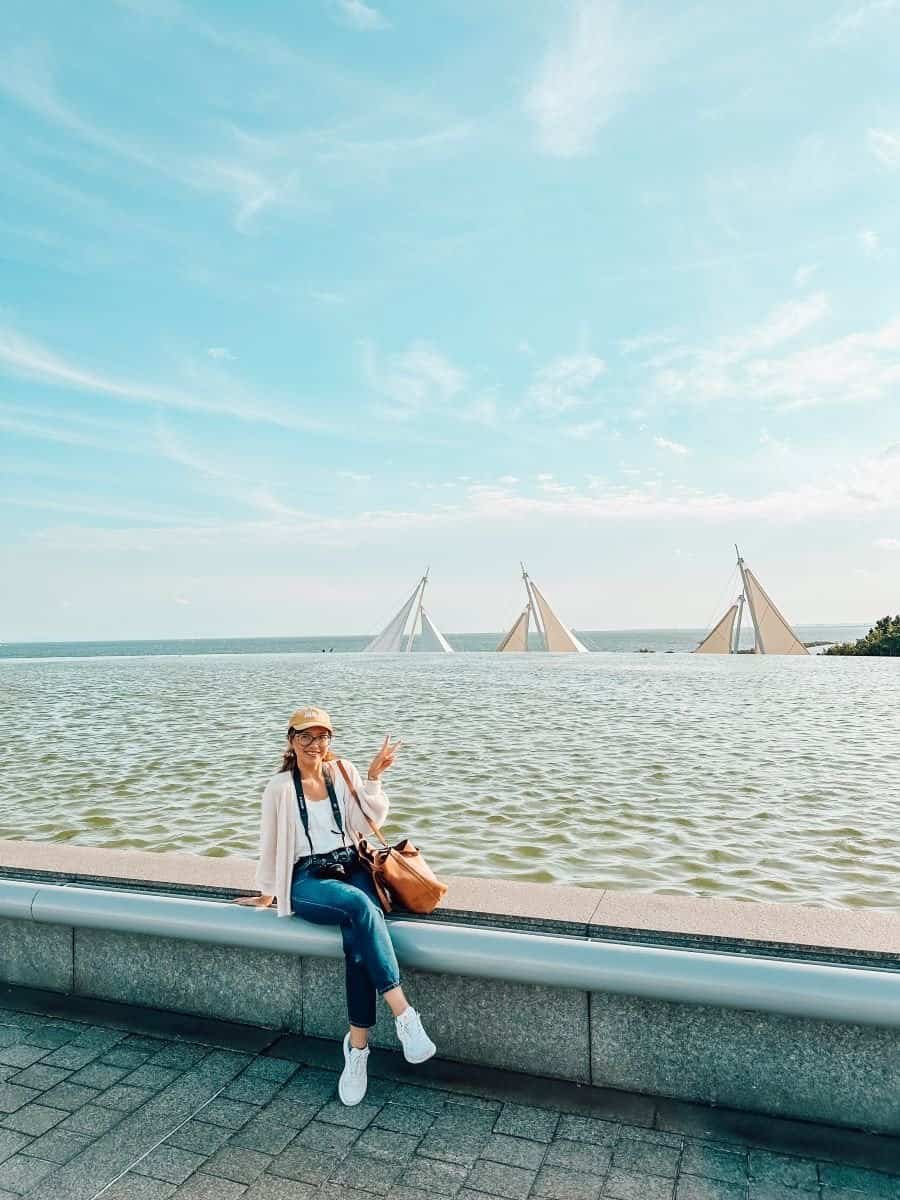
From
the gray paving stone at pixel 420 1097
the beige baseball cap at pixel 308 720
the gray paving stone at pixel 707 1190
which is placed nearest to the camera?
the gray paving stone at pixel 707 1190

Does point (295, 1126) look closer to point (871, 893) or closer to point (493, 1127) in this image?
point (493, 1127)

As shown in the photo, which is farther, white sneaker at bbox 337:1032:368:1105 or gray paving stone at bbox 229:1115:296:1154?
white sneaker at bbox 337:1032:368:1105

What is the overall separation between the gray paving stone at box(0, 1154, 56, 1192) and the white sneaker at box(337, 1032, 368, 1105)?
37.0 inches

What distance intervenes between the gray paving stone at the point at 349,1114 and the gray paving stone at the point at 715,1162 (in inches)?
40.9

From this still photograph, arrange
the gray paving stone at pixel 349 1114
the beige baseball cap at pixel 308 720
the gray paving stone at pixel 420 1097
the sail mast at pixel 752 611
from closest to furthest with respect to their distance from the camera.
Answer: the gray paving stone at pixel 349 1114, the gray paving stone at pixel 420 1097, the beige baseball cap at pixel 308 720, the sail mast at pixel 752 611

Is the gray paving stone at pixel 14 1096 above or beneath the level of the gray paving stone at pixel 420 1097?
above

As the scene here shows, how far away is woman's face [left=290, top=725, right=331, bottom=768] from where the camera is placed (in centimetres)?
400

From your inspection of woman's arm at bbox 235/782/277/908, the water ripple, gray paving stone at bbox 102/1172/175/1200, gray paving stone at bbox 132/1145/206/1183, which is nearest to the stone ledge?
woman's arm at bbox 235/782/277/908

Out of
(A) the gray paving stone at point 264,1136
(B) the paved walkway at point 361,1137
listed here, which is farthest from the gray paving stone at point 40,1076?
(A) the gray paving stone at point 264,1136

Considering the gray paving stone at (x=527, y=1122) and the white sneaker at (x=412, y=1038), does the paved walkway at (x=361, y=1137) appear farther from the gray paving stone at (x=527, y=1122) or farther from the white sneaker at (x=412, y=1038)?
the white sneaker at (x=412, y=1038)

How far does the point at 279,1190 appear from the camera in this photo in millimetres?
2818

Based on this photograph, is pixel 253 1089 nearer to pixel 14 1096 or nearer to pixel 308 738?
pixel 14 1096

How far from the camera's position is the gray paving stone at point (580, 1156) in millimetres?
2892

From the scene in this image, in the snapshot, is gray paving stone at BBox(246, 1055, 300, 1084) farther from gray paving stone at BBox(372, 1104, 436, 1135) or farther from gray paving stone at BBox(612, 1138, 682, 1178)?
gray paving stone at BBox(612, 1138, 682, 1178)
